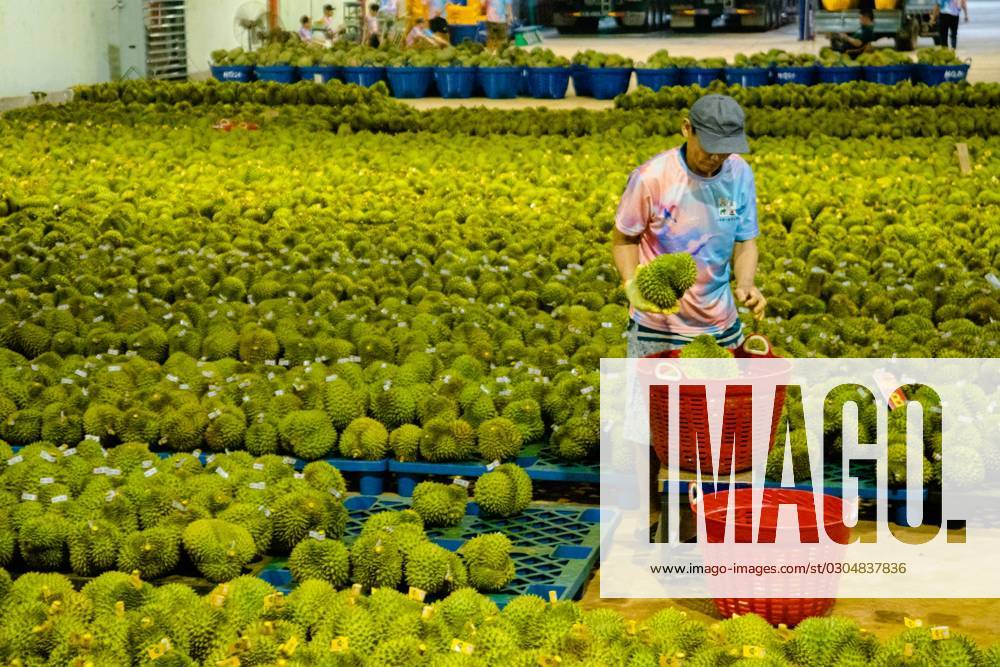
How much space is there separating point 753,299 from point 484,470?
124 cm

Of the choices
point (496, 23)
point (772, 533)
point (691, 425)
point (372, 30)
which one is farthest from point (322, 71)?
point (772, 533)

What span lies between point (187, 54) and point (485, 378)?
18.1 meters

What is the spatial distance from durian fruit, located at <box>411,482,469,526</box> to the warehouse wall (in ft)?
45.6

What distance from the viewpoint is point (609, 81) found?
20.2 meters

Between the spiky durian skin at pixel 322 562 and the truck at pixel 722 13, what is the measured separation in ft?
94.2

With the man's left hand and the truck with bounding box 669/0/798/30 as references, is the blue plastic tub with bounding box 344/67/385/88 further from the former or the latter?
the man's left hand

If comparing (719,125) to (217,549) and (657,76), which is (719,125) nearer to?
(217,549)

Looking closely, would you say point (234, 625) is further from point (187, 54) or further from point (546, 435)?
point (187, 54)

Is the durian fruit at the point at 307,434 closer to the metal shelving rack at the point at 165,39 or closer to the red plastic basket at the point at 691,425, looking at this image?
the red plastic basket at the point at 691,425

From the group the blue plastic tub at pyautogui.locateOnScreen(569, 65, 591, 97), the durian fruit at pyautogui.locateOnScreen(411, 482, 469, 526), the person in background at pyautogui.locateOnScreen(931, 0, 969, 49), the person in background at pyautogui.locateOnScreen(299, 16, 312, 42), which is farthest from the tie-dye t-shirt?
the person in background at pyautogui.locateOnScreen(931, 0, 969, 49)

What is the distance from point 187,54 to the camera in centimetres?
2294

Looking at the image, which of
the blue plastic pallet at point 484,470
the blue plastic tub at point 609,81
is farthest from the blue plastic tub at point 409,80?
the blue plastic pallet at point 484,470

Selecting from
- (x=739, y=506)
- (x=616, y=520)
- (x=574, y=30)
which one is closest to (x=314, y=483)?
(x=616, y=520)

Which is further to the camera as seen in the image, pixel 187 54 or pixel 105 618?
pixel 187 54
